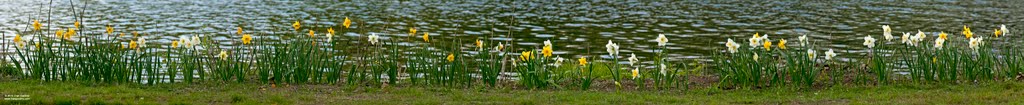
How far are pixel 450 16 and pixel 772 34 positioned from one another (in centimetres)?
703

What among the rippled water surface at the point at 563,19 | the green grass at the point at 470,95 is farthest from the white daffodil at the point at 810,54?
the rippled water surface at the point at 563,19

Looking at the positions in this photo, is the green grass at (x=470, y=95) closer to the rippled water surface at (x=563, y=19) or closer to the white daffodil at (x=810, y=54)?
the white daffodil at (x=810, y=54)

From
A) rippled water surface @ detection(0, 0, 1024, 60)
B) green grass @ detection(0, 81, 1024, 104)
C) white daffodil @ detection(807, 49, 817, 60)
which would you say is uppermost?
white daffodil @ detection(807, 49, 817, 60)

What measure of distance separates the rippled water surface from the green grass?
6740 mm

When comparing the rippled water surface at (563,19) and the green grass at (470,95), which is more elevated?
the green grass at (470,95)

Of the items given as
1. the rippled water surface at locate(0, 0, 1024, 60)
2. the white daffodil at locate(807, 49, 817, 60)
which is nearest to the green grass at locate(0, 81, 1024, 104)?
the white daffodil at locate(807, 49, 817, 60)

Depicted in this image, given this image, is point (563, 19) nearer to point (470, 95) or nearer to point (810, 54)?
point (810, 54)

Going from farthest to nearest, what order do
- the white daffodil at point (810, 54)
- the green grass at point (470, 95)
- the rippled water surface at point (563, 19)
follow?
1. the rippled water surface at point (563, 19)
2. the white daffodil at point (810, 54)
3. the green grass at point (470, 95)

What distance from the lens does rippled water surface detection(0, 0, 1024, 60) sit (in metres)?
20.2

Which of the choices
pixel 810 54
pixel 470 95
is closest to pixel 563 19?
pixel 810 54

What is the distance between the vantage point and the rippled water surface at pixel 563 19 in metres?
20.2

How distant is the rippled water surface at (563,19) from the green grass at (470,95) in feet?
22.1

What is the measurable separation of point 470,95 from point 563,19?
17.0 meters

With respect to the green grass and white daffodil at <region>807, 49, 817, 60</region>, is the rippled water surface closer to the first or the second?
white daffodil at <region>807, 49, 817, 60</region>
